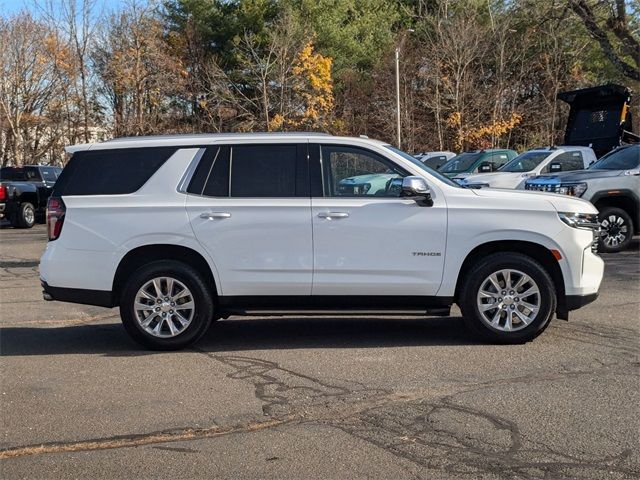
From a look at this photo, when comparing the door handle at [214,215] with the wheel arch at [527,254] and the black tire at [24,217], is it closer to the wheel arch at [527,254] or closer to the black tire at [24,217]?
the wheel arch at [527,254]

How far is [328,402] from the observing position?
5504 millimetres

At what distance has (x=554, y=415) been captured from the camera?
5.10m

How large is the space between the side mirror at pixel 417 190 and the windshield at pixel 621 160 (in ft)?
26.6

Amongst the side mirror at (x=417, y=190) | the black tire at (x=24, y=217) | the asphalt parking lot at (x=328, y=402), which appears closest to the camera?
the asphalt parking lot at (x=328, y=402)

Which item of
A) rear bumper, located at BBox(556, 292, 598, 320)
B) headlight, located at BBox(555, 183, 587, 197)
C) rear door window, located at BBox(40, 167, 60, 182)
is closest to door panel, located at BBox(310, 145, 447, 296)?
rear bumper, located at BBox(556, 292, 598, 320)

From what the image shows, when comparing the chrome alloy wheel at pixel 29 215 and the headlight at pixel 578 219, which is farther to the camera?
the chrome alloy wheel at pixel 29 215

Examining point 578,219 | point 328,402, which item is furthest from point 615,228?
point 328,402

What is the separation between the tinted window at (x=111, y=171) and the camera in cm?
716

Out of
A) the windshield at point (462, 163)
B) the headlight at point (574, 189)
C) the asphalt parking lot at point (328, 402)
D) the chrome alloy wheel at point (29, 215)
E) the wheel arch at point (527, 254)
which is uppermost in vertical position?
the windshield at point (462, 163)

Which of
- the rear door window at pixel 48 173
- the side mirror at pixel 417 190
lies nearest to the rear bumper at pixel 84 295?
the side mirror at pixel 417 190

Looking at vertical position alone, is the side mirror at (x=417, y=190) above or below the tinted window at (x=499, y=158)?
below

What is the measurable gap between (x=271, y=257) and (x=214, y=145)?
4.13 ft

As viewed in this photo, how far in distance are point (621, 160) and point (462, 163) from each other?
278 inches

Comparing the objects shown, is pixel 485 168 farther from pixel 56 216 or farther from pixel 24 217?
pixel 24 217
